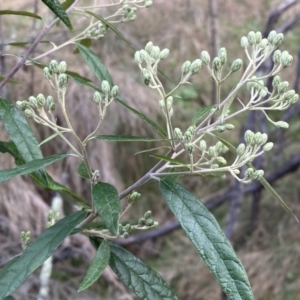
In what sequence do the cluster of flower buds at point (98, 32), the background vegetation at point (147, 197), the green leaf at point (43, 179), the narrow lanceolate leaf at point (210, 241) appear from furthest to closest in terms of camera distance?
the background vegetation at point (147, 197)
the cluster of flower buds at point (98, 32)
the green leaf at point (43, 179)
the narrow lanceolate leaf at point (210, 241)

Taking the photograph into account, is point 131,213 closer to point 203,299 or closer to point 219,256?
point 203,299

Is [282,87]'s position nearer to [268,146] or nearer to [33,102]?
[268,146]

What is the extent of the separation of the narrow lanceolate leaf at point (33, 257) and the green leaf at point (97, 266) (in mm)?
35

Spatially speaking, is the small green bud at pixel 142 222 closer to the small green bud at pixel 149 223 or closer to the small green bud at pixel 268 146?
the small green bud at pixel 149 223

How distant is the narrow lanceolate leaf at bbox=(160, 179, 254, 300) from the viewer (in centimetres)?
45

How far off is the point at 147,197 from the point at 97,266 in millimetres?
1917

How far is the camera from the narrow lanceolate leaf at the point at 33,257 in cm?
48

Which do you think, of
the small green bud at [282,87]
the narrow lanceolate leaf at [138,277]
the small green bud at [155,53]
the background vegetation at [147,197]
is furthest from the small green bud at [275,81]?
the background vegetation at [147,197]

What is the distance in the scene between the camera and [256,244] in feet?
7.18

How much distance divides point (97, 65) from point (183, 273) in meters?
1.56

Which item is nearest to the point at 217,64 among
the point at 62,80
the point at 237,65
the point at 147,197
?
the point at 237,65

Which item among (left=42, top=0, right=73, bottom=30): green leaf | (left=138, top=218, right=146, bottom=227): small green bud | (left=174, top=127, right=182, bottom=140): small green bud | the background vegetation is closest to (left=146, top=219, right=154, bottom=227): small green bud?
(left=138, top=218, right=146, bottom=227): small green bud

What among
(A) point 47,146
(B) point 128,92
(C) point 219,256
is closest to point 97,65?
(C) point 219,256

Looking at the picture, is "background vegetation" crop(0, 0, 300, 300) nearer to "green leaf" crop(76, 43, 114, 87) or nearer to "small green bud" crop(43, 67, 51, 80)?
"green leaf" crop(76, 43, 114, 87)
